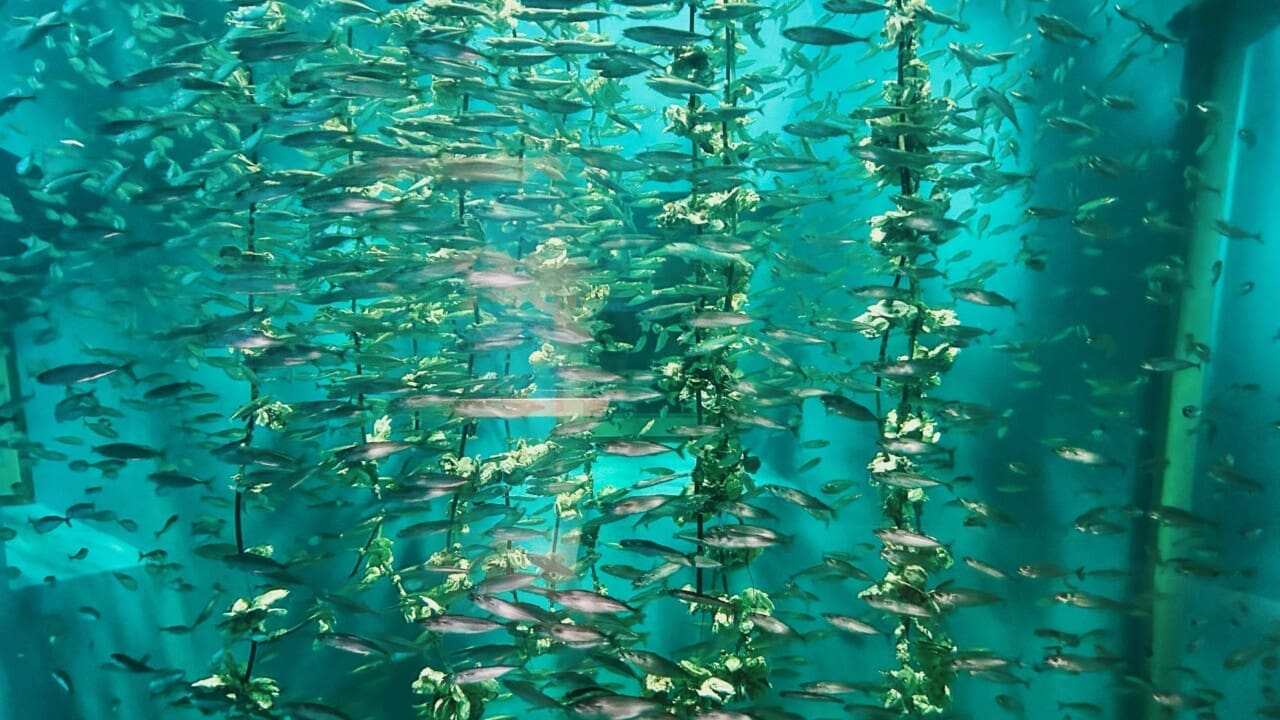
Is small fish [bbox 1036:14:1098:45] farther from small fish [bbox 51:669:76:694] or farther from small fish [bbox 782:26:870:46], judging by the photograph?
small fish [bbox 51:669:76:694]

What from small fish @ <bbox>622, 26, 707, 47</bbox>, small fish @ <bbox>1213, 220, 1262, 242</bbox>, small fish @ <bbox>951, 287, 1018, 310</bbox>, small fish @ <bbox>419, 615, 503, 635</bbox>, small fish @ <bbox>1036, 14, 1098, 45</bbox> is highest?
small fish @ <bbox>1036, 14, 1098, 45</bbox>

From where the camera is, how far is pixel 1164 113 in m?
6.41

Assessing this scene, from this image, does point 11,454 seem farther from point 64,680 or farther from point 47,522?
point 64,680

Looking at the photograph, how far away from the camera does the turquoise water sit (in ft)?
14.6

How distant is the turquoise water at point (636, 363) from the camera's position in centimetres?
446

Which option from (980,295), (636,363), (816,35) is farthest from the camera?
(636,363)

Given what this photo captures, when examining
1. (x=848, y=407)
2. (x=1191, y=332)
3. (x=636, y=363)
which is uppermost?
(x=1191, y=332)

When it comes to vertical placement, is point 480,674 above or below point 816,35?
below

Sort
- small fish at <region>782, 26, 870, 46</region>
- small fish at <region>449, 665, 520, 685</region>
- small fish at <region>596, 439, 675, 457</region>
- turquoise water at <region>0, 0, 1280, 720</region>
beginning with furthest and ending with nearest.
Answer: small fish at <region>782, 26, 870, 46</region>, turquoise water at <region>0, 0, 1280, 720</region>, small fish at <region>596, 439, 675, 457</region>, small fish at <region>449, 665, 520, 685</region>

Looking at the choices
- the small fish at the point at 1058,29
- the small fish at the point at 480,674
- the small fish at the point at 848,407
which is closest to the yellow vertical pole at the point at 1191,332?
the small fish at the point at 1058,29

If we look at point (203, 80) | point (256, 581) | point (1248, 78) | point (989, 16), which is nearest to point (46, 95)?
point (203, 80)

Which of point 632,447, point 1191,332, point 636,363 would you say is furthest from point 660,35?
point 1191,332

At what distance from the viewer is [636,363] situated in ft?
18.3

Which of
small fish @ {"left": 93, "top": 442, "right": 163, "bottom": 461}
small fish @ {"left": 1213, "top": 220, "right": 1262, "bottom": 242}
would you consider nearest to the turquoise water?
small fish @ {"left": 1213, "top": 220, "right": 1262, "bottom": 242}
